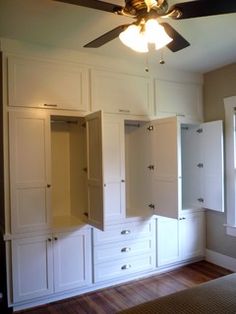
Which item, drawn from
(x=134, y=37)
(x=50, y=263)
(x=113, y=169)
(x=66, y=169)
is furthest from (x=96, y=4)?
(x=50, y=263)

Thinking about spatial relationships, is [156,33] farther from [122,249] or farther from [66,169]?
[122,249]

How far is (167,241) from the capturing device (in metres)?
3.53

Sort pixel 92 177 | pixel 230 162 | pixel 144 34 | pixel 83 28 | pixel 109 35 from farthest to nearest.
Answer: pixel 230 162, pixel 92 177, pixel 83 28, pixel 109 35, pixel 144 34

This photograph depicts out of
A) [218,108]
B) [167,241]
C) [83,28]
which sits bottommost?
[167,241]

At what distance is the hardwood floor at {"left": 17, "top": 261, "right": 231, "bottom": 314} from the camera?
2.68 meters

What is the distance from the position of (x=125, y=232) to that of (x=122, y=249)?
20 centimetres

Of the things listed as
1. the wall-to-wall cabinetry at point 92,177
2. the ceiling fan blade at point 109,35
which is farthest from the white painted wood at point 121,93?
the ceiling fan blade at point 109,35

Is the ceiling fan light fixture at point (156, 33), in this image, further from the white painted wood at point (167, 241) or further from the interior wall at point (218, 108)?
the white painted wood at point (167, 241)

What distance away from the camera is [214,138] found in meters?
3.56

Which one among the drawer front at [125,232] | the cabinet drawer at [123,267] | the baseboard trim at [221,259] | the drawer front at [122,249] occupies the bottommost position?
the baseboard trim at [221,259]

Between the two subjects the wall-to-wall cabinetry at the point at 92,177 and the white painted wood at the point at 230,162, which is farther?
the white painted wood at the point at 230,162

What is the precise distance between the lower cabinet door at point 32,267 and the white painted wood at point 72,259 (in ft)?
0.24

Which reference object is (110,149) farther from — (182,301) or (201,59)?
(182,301)

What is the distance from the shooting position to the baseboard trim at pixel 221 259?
3.49 m
